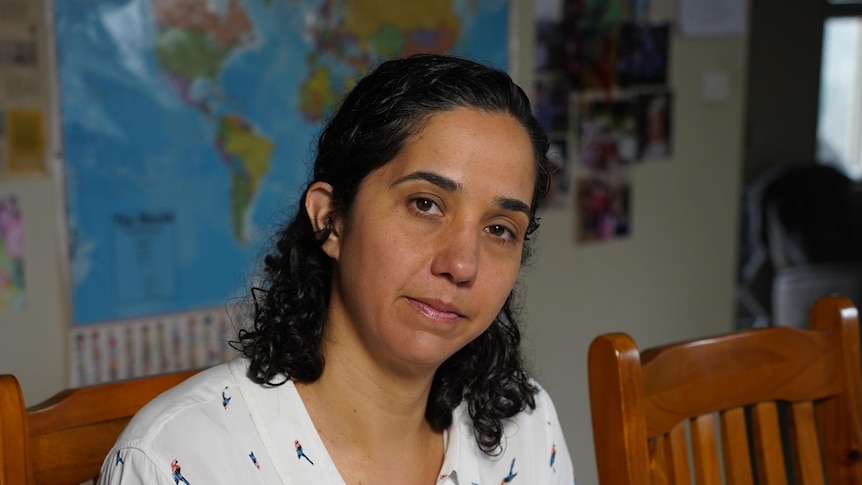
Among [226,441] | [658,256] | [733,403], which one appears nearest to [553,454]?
[733,403]

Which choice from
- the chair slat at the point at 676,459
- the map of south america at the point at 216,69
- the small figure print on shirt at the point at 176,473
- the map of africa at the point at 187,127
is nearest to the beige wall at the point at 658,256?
the map of africa at the point at 187,127

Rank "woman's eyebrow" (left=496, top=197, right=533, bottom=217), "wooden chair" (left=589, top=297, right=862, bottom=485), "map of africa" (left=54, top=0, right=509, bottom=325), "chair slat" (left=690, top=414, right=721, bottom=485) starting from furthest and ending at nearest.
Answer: "map of africa" (left=54, top=0, right=509, bottom=325)
"chair slat" (left=690, top=414, right=721, bottom=485)
"wooden chair" (left=589, top=297, right=862, bottom=485)
"woman's eyebrow" (left=496, top=197, right=533, bottom=217)

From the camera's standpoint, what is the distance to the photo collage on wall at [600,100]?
3.00 m

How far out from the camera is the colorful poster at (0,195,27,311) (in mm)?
2047

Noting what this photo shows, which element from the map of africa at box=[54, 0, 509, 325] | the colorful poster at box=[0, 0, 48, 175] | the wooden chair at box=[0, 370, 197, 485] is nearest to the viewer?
the wooden chair at box=[0, 370, 197, 485]

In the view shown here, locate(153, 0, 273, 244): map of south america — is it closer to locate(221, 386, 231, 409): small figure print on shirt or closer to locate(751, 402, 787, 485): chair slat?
locate(221, 386, 231, 409): small figure print on shirt

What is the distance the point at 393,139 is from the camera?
1.11 m

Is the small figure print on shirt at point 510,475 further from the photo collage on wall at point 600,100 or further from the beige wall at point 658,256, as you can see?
the photo collage on wall at point 600,100

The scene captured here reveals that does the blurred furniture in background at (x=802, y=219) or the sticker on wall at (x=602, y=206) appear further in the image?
the blurred furniture in background at (x=802, y=219)

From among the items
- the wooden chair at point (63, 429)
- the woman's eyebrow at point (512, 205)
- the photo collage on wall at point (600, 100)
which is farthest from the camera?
the photo collage on wall at point (600, 100)

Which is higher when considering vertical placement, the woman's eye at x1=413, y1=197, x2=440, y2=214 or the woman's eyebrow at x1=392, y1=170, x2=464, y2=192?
the woman's eyebrow at x1=392, y1=170, x2=464, y2=192

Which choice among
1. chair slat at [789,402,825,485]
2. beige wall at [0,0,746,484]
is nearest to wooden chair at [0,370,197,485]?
chair slat at [789,402,825,485]

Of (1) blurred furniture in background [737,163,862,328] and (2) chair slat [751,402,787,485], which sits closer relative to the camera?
(2) chair slat [751,402,787,485]

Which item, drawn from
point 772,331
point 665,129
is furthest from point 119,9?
point 665,129
